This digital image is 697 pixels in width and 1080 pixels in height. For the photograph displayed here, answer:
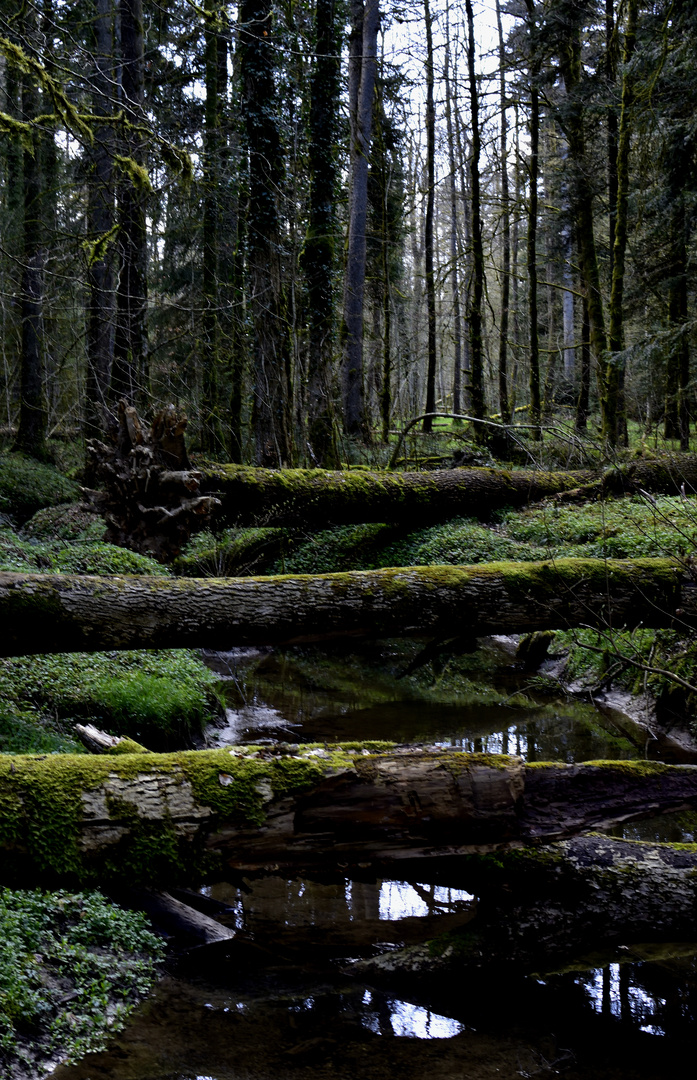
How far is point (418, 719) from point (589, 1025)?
15.3 ft

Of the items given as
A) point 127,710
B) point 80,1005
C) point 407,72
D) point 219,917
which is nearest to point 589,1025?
point 219,917

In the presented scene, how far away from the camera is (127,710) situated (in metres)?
6.35

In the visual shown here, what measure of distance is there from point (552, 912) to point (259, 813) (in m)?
1.57

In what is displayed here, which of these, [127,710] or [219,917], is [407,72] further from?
[219,917]

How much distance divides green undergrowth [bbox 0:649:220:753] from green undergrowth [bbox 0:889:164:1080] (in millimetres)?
1897

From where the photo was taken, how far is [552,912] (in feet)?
12.3

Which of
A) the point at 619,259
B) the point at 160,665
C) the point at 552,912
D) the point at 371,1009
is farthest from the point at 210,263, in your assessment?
the point at 371,1009

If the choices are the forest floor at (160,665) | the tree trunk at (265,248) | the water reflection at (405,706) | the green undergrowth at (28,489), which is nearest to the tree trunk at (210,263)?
the tree trunk at (265,248)

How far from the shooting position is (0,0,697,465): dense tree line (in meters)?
13.6

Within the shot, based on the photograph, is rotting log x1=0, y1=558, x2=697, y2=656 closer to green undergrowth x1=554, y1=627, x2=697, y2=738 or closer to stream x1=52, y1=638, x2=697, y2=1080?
green undergrowth x1=554, y1=627, x2=697, y2=738

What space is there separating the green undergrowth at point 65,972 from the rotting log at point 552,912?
1.13 meters

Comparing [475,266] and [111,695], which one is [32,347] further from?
[111,695]

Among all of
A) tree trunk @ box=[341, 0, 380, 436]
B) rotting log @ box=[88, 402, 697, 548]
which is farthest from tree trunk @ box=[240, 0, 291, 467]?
tree trunk @ box=[341, 0, 380, 436]

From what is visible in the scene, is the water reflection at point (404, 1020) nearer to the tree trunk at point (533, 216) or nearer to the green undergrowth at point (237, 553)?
the green undergrowth at point (237, 553)
